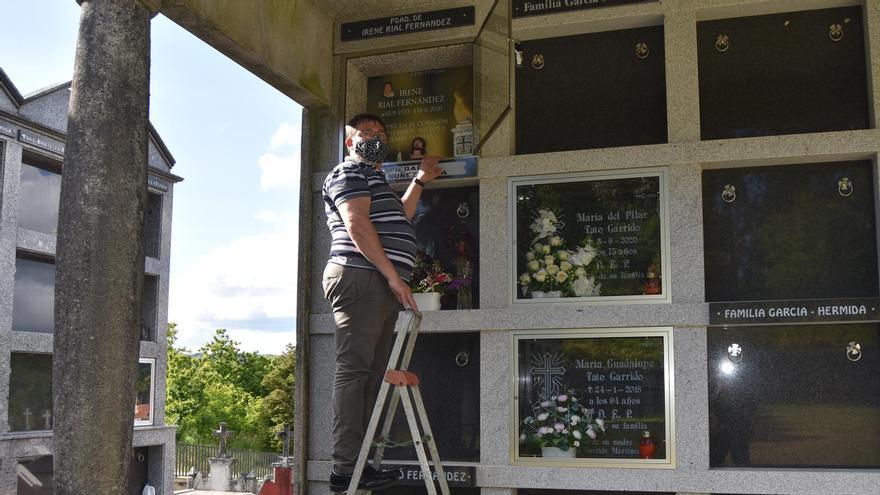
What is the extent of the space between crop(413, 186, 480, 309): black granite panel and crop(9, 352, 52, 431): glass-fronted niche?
724 inches

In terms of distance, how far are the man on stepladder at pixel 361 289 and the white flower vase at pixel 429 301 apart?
1.25m

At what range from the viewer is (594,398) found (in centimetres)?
630

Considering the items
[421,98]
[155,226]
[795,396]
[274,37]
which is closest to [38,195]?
[155,226]

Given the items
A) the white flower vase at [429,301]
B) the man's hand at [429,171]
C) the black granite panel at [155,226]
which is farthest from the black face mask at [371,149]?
the black granite panel at [155,226]

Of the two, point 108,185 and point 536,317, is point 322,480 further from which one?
point 108,185

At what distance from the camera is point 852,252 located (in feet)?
19.9

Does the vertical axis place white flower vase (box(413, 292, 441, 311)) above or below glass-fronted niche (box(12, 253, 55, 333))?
below

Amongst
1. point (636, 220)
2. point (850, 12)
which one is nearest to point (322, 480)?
point (636, 220)

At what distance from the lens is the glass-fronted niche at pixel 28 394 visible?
73.0ft

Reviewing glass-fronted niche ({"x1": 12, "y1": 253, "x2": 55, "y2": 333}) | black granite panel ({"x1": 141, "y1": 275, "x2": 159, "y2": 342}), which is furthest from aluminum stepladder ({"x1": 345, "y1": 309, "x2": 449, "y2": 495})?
black granite panel ({"x1": 141, "y1": 275, "x2": 159, "y2": 342})

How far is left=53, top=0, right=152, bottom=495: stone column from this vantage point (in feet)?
13.9

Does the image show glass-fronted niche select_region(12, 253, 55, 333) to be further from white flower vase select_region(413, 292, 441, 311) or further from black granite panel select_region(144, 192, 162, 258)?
white flower vase select_region(413, 292, 441, 311)

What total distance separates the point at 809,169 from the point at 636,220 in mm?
1206

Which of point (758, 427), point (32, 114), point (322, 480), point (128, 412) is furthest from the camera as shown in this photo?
point (32, 114)
